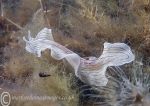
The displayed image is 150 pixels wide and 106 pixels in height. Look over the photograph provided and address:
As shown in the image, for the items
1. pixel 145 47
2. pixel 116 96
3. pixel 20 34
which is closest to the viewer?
pixel 116 96

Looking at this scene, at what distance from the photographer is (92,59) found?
286 centimetres

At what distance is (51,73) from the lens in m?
2.85

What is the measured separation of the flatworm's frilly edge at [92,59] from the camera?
108 inches

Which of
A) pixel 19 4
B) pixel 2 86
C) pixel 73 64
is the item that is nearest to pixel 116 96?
pixel 73 64

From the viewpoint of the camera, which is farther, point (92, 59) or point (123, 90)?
point (92, 59)

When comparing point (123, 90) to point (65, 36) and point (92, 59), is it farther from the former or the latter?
point (65, 36)

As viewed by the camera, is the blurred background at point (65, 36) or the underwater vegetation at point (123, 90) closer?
the underwater vegetation at point (123, 90)

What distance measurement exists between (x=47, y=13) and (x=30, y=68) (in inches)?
19.3

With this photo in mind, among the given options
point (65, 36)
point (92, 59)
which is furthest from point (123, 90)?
point (65, 36)

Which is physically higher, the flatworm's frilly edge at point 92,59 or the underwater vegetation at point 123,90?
the flatworm's frilly edge at point 92,59

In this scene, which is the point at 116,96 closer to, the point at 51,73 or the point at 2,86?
the point at 51,73

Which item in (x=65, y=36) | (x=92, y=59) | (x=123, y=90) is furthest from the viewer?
(x=65, y=36)

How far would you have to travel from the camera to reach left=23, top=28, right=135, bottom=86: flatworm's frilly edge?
275cm

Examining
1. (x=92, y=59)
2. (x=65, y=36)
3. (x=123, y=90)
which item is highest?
(x=65, y=36)
